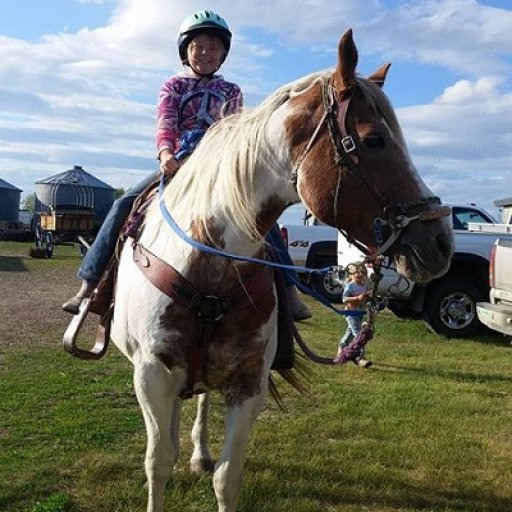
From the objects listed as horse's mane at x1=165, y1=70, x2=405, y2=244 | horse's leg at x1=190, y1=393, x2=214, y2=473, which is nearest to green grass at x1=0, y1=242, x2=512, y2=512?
horse's leg at x1=190, y1=393, x2=214, y2=473

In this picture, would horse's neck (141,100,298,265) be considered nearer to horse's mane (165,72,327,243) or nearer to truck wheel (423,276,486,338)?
horse's mane (165,72,327,243)

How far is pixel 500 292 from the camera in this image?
8469 millimetres

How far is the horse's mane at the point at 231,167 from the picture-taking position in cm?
284

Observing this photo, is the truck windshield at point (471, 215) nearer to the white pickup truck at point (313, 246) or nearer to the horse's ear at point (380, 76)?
the white pickup truck at point (313, 246)

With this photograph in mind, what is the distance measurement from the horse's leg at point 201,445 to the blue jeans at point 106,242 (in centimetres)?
135

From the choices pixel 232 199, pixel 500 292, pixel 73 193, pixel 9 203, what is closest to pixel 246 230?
pixel 232 199

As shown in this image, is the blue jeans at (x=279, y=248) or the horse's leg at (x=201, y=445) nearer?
the blue jeans at (x=279, y=248)

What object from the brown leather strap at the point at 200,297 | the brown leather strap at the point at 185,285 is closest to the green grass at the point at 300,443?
the brown leather strap at the point at 200,297

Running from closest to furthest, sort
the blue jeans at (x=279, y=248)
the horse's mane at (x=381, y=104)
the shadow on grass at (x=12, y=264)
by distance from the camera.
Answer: the horse's mane at (x=381, y=104) → the blue jeans at (x=279, y=248) → the shadow on grass at (x=12, y=264)

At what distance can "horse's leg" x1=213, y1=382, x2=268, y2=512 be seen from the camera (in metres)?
3.20

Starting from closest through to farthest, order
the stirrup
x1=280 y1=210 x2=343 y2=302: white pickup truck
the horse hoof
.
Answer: the stirrup
the horse hoof
x1=280 y1=210 x2=343 y2=302: white pickup truck

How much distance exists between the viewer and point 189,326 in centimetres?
305

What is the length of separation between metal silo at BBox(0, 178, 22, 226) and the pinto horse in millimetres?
41370

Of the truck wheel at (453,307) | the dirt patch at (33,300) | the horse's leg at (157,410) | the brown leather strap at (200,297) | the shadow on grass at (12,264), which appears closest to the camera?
the brown leather strap at (200,297)
